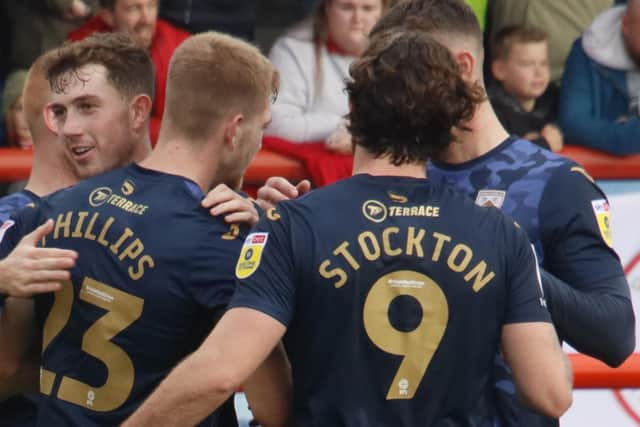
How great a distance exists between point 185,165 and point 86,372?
57 centimetres

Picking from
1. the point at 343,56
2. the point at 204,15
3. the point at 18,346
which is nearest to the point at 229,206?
the point at 18,346

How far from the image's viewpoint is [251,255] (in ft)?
10.2

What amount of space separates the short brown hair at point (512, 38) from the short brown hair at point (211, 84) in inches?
114

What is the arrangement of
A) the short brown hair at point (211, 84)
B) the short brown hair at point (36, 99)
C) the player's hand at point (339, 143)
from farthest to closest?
the player's hand at point (339, 143), the short brown hair at point (36, 99), the short brown hair at point (211, 84)

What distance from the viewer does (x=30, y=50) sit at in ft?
20.0

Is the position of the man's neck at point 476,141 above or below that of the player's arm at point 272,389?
above

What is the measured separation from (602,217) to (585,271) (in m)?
0.16

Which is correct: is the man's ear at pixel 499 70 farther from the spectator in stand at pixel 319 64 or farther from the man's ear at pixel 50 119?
the man's ear at pixel 50 119

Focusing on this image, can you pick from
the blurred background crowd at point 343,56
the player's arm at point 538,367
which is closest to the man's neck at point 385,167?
the player's arm at point 538,367

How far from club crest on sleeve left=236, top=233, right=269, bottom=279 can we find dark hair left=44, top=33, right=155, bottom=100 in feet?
3.22

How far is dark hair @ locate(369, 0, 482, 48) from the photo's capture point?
3779 mm

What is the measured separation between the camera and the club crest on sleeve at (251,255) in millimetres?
3076

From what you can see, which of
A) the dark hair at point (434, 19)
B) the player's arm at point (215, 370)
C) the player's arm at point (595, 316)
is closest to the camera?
the player's arm at point (215, 370)

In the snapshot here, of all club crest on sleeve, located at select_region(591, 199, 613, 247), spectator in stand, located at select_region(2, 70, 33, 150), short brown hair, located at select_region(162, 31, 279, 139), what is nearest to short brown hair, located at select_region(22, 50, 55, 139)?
short brown hair, located at select_region(162, 31, 279, 139)
